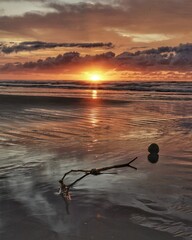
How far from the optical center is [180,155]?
9695 mm

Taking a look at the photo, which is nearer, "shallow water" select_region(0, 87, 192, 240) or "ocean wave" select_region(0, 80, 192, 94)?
"shallow water" select_region(0, 87, 192, 240)

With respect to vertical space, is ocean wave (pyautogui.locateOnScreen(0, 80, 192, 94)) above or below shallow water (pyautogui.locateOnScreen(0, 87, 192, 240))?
below

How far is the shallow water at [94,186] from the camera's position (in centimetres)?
521

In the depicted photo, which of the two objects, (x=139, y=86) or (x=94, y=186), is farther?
(x=139, y=86)

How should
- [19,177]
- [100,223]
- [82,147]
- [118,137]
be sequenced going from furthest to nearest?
[118,137] → [82,147] → [19,177] → [100,223]

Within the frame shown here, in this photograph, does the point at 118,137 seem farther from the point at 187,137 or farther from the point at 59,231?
the point at 59,231

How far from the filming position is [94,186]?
698 cm

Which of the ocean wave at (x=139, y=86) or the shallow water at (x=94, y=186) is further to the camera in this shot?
the ocean wave at (x=139, y=86)

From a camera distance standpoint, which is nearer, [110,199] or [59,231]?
[59,231]

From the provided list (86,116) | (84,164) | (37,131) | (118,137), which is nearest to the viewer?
(84,164)

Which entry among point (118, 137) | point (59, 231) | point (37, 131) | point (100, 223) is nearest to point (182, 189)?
point (100, 223)

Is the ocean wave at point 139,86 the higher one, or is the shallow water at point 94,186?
the shallow water at point 94,186

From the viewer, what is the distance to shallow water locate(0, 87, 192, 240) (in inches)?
205

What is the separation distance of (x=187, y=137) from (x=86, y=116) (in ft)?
23.4
